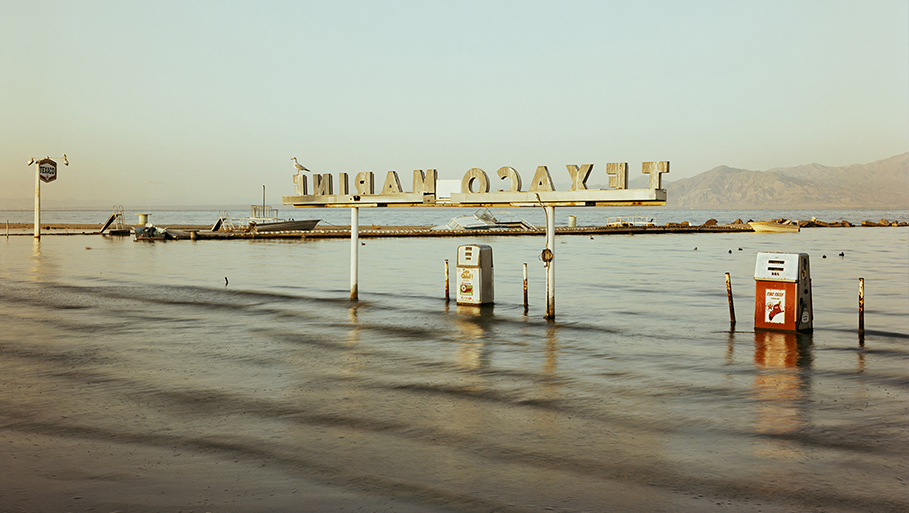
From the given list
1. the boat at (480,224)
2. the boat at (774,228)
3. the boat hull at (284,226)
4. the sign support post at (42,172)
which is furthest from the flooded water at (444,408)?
the boat at (774,228)

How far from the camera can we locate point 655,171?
16.6m

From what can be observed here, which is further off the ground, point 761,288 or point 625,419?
point 761,288

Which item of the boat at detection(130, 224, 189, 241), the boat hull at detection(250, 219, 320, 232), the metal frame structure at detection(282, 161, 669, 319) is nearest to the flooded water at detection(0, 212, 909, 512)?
the metal frame structure at detection(282, 161, 669, 319)

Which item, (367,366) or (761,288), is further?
(761,288)

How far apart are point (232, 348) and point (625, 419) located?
8289 mm

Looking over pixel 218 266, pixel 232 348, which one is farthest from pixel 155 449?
pixel 218 266

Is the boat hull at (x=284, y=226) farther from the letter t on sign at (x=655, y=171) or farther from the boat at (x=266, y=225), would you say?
the letter t on sign at (x=655, y=171)

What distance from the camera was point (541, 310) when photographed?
67.6 feet

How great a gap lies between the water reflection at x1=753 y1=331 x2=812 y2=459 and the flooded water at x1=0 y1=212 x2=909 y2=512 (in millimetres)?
55

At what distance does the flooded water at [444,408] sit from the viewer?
22.1 ft

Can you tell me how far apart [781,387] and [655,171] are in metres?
6.70

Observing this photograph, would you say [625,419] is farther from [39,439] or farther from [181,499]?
[39,439]

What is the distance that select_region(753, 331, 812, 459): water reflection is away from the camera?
856 centimetres

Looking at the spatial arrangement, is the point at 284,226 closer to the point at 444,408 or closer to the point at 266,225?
the point at 266,225
